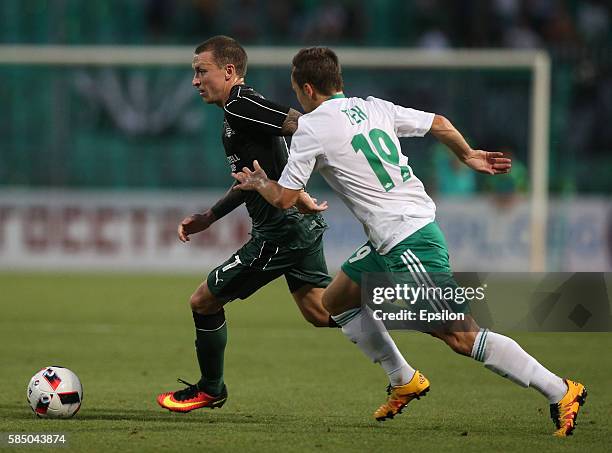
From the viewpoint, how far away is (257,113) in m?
6.85

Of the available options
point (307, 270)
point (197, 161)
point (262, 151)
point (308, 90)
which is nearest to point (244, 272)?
point (307, 270)

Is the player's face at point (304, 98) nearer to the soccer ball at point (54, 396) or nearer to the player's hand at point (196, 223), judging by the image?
the player's hand at point (196, 223)

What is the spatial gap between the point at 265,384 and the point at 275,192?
2549 mm

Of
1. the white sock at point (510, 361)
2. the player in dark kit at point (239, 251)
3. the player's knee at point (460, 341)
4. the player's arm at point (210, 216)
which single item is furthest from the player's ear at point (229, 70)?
the white sock at point (510, 361)

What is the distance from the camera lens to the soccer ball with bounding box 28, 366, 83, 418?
263 inches

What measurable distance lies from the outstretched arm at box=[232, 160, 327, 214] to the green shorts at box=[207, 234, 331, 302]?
30.1 inches

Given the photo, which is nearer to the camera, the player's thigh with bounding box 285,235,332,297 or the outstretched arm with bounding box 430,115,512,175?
the outstretched arm with bounding box 430,115,512,175

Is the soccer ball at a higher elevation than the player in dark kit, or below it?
below

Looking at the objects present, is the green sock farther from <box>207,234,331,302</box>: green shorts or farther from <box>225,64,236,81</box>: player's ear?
<box>225,64,236,81</box>: player's ear

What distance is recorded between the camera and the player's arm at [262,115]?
684 centimetres

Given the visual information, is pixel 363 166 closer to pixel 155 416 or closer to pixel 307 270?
pixel 307 270

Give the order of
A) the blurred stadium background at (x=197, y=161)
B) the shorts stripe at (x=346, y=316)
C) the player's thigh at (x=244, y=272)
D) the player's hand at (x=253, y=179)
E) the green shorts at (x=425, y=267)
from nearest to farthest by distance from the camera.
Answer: the green shorts at (x=425, y=267) < the player's hand at (x=253, y=179) < the shorts stripe at (x=346, y=316) < the player's thigh at (x=244, y=272) < the blurred stadium background at (x=197, y=161)

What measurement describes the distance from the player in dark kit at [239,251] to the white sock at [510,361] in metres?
1.41

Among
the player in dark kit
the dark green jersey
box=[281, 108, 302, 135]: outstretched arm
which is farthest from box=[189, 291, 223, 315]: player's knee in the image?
box=[281, 108, 302, 135]: outstretched arm
